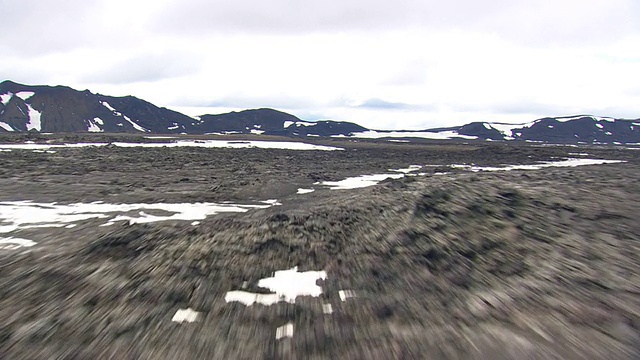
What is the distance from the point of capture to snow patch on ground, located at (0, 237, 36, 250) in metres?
8.37

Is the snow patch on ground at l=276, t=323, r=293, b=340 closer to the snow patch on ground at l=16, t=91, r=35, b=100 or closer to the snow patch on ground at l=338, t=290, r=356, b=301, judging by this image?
the snow patch on ground at l=338, t=290, r=356, b=301

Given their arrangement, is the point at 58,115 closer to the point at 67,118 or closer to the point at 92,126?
the point at 67,118

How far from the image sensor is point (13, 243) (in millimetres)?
8656

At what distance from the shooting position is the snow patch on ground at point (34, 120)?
160550 mm

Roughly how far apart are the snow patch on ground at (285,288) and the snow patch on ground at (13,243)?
5565 mm

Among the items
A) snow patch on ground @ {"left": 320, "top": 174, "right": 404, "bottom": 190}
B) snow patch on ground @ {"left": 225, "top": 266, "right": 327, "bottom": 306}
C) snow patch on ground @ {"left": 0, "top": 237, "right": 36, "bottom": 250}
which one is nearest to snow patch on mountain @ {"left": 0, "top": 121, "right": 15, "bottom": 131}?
snow patch on ground @ {"left": 320, "top": 174, "right": 404, "bottom": 190}

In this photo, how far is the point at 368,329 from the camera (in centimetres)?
520

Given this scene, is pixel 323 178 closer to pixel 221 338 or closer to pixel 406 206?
pixel 406 206

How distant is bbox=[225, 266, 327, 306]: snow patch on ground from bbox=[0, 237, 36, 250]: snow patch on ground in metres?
5.56

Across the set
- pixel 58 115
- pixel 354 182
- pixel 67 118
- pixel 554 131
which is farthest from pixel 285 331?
pixel 58 115

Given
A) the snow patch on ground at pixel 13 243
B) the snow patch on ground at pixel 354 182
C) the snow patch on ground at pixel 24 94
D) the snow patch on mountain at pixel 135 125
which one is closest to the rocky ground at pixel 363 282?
the snow patch on ground at pixel 13 243

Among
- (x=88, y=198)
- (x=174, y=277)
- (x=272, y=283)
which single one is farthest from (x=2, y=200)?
(x=272, y=283)

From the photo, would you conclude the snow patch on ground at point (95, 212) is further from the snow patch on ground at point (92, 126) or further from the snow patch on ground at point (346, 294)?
the snow patch on ground at point (92, 126)

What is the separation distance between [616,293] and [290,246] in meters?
5.84
